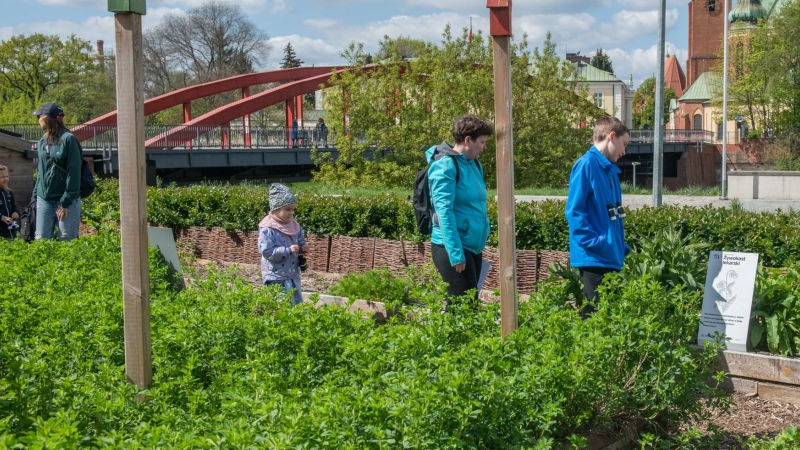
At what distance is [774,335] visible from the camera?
20.3ft

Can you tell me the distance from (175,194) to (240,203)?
1.43m

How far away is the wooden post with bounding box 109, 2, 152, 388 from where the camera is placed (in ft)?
13.5

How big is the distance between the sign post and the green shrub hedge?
39cm

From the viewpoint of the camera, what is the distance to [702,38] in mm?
115312

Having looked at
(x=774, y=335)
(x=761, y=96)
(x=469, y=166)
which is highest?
(x=761, y=96)

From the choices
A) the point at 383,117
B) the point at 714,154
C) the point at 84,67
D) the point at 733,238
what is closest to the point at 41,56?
the point at 84,67

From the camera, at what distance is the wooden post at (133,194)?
13.5ft

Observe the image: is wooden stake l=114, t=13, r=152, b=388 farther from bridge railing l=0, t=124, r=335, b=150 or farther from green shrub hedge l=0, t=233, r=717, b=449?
bridge railing l=0, t=124, r=335, b=150

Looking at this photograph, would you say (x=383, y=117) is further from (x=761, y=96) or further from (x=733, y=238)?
(x=761, y=96)

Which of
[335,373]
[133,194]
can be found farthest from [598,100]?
[133,194]

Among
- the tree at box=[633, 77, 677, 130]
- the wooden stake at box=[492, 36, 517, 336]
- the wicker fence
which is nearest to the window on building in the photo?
the tree at box=[633, 77, 677, 130]

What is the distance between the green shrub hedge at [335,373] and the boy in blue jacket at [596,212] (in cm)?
33

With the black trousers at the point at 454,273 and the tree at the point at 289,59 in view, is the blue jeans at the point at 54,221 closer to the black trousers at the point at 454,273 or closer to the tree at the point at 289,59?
the black trousers at the point at 454,273

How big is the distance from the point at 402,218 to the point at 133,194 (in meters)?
7.68
